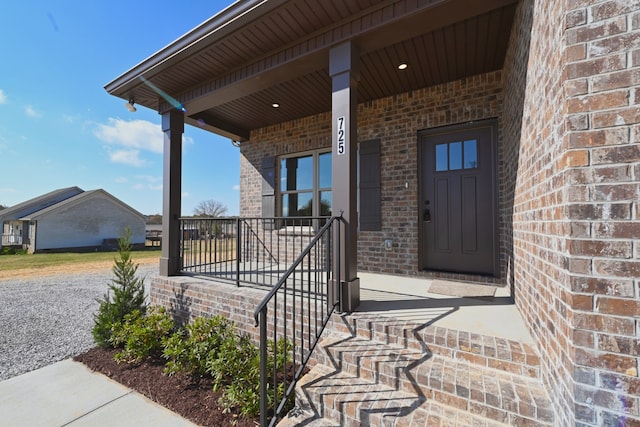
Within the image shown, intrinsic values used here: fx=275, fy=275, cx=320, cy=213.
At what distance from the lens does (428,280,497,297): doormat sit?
304 centimetres

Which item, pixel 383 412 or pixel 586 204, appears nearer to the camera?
pixel 586 204

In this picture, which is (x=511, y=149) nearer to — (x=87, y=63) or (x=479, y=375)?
(x=479, y=375)

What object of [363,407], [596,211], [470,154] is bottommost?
[363,407]

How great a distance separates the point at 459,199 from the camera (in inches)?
148

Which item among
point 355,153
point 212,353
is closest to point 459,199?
point 355,153

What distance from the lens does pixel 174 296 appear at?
12.5 feet

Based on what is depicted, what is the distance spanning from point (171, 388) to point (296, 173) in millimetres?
3840

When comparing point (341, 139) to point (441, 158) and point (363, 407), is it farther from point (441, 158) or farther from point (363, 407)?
point (363, 407)

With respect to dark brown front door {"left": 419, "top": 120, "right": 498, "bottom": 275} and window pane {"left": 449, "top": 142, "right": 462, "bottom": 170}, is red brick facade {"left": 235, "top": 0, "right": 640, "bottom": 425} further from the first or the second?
window pane {"left": 449, "top": 142, "right": 462, "bottom": 170}

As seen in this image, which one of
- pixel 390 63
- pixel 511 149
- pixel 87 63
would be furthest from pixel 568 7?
pixel 87 63

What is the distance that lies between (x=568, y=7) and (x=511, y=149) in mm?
1778

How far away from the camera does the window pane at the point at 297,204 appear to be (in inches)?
205

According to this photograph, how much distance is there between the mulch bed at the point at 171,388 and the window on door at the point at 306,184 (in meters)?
3.15

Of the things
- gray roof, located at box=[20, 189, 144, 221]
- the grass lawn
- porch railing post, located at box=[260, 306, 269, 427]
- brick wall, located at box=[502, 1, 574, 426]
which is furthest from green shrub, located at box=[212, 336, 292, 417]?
gray roof, located at box=[20, 189, 144, 221]
